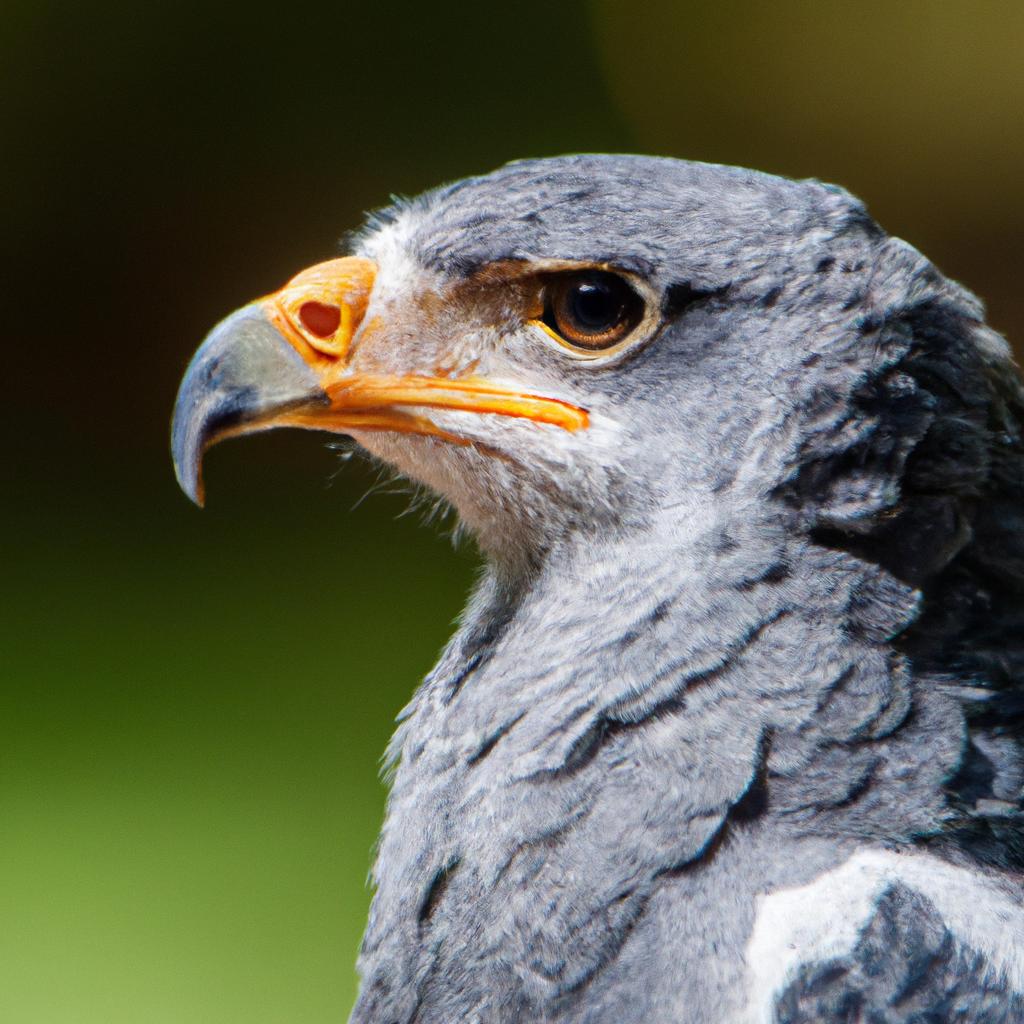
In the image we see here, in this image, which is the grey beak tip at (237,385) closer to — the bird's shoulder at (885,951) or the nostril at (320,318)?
the nostril at (320,318)

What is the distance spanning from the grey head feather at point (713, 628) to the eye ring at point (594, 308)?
0.12ft

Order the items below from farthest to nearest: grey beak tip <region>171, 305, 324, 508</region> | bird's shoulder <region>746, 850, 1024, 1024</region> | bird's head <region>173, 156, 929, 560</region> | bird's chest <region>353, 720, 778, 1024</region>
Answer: grey beak tip <region>171, 305, 324, 508</region> → bird's head <region>173, 156, 929, 560</region> → bird's chest <region>353, 720, 778, 1024</region> → bird's shoulder <region>746, 850, 1024, 1024</region>

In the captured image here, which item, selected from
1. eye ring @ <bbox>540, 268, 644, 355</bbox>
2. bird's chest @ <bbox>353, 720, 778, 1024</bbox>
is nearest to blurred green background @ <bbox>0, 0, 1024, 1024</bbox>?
bird's chest @ <bbox>353, 720, 778, 1024</bbox>

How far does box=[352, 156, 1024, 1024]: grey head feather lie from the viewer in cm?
162

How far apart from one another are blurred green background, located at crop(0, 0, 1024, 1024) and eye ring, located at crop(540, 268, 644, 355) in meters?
3.80

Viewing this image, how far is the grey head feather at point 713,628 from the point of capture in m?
1.62

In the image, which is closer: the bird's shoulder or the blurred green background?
the bird's shoulder

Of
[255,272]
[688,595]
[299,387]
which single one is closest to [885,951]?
[688,595]

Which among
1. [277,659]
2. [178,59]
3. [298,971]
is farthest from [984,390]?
[178,59]

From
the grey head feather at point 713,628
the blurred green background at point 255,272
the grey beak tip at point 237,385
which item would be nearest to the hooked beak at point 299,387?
the grey beak tip at point 237,385

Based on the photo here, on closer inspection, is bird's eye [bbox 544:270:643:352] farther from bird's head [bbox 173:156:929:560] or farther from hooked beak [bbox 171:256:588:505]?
hooked beak [bbox 171:256:588:505]

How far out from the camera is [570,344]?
1932 mm

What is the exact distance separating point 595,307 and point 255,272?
16.3 ft

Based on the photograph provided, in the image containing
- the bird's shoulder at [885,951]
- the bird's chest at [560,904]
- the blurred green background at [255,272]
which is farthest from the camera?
the blurred green background at [255,272]
